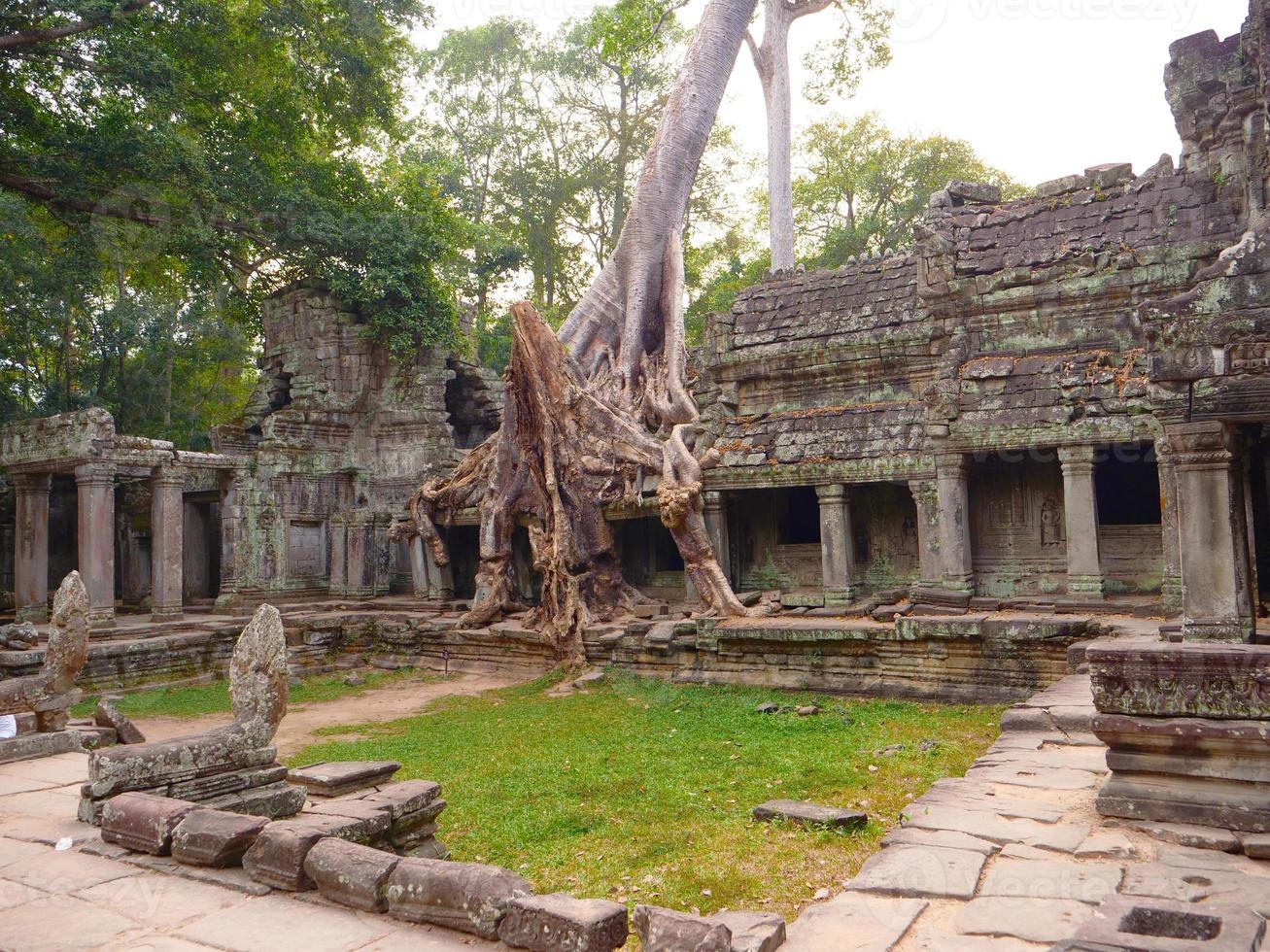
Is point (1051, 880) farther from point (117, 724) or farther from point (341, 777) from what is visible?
point (117, 724)

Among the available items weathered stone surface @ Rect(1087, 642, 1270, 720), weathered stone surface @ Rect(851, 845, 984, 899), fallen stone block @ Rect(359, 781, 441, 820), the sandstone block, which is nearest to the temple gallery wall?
weathered stone surface @ Rect(1087, 642, 1270, 720)

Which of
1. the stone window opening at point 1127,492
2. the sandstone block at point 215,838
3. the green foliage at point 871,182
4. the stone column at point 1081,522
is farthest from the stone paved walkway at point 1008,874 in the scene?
the green foliage at point 871,182

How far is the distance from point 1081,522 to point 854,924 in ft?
26.6

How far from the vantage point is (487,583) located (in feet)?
46.8

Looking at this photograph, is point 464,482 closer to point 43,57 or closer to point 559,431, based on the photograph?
point 559,431

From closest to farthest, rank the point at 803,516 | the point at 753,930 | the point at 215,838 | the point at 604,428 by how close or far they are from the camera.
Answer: the point at 753,930
the point at 215,838
the point at 604,428
the point at 803,516

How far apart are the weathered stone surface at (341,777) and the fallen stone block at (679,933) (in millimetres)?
3140

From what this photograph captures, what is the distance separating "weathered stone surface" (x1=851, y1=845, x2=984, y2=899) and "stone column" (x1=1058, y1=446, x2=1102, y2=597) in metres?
7.09

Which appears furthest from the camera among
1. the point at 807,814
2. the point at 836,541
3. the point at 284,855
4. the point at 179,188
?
the point at 179,188

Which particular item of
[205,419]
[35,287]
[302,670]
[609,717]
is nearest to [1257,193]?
[609,717]

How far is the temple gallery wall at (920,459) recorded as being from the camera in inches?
407

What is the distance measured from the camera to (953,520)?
36.6ft

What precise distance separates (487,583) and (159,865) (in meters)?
9.56

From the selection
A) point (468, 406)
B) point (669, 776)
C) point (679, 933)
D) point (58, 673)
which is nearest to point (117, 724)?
point (58, 673)
